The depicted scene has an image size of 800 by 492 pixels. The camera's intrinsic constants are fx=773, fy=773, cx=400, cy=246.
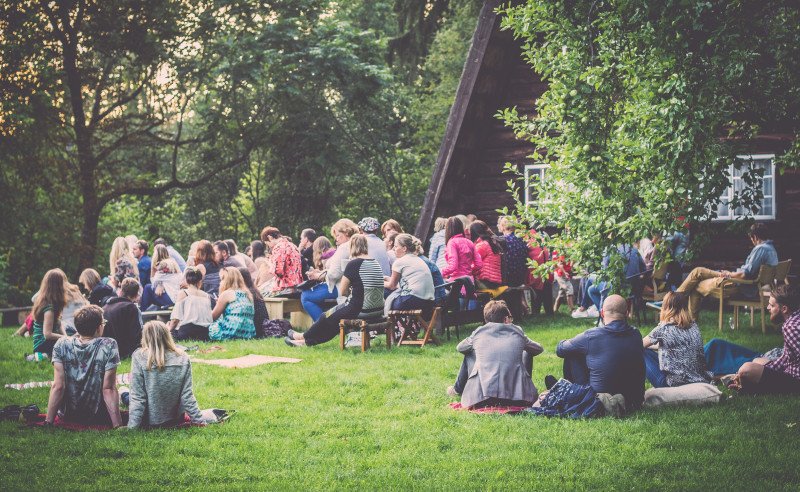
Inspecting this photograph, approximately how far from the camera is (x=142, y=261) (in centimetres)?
1530

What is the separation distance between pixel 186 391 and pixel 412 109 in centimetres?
2151

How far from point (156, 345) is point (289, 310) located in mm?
7297

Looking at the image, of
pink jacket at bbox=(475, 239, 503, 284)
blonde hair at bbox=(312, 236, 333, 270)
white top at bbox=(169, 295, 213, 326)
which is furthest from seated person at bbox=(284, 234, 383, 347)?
blonde hair at bbox=(312, 236, 333, 270)

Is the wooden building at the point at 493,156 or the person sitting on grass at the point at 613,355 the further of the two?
the wooden building at the point at 493,156

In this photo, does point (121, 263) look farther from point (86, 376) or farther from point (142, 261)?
point (86, 376)

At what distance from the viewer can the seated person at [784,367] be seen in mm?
7658

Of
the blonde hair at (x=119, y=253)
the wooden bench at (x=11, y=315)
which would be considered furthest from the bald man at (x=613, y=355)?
the wooden bench at (x=11, y=315)

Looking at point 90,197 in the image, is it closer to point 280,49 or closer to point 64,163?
point 64,163

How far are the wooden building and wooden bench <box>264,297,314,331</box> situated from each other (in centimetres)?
402

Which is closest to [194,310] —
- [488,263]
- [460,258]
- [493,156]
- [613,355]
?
[460,258]

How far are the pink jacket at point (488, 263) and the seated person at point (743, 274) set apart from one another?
2.99 m

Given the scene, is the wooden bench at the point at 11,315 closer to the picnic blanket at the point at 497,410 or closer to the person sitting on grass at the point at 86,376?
the person sitting on grass at the point at 86,376

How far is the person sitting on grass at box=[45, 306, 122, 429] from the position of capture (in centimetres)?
701

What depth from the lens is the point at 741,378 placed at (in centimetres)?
793
